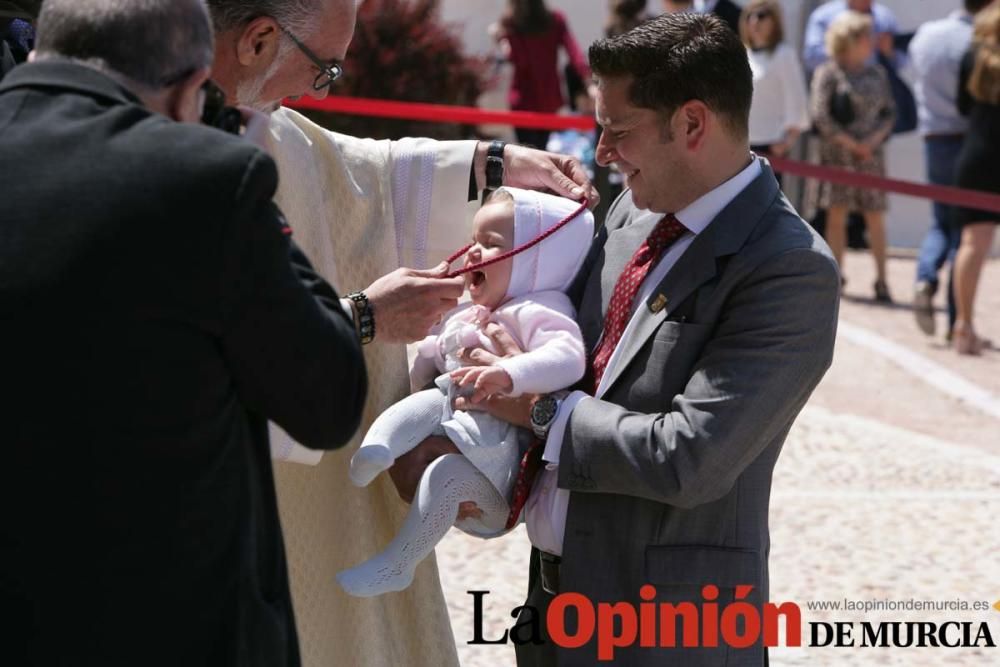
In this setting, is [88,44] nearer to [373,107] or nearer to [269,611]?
[269,611]

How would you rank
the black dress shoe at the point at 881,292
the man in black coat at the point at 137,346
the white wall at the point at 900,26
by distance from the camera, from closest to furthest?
the man in black coat at the point at 137,346 < the black dress shoe at the point at 881,292 < the white wall at the point at 900,26

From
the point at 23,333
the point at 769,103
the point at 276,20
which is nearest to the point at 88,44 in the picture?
the point at 23,333

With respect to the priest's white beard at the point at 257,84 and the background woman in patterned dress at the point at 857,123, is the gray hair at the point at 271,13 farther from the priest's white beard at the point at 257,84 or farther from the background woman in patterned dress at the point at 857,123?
the background woman in patterned dress at the point at 857,123

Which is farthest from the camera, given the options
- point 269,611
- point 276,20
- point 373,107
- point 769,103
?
point 769,103

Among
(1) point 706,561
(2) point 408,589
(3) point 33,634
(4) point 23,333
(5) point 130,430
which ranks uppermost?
(4) point 23,333

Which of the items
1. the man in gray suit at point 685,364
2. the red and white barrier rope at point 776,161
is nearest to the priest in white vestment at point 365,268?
the man in gray suit at point 685,364

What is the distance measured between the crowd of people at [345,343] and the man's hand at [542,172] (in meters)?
0.01

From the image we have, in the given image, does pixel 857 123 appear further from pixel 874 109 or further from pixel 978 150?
pixel 978 150

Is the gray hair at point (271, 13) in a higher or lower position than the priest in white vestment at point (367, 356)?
higher

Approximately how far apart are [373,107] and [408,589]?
206 inches

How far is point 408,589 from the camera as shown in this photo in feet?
11.2

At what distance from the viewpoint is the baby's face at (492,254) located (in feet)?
9.99

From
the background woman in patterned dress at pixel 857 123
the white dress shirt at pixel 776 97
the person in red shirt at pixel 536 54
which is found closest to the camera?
the white dress shirt at pixel 776 97

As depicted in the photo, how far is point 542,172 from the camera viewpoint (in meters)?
3.26
